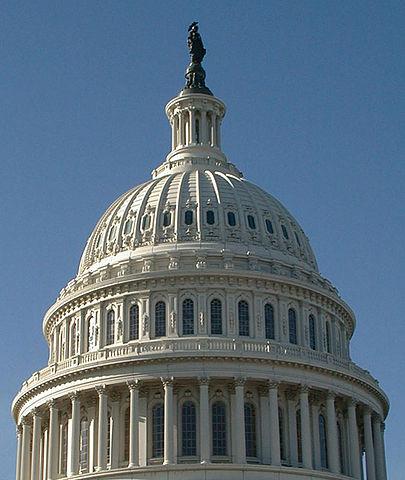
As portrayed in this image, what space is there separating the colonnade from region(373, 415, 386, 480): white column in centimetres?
54

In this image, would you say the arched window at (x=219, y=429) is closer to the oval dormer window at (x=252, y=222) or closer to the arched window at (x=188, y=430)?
the arched window at (x=188, y=430)

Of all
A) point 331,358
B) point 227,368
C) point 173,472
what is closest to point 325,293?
point 331,358

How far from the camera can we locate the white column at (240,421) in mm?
90562

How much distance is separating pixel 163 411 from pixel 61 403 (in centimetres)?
898

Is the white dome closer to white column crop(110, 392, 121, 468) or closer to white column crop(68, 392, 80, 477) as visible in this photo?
white column crop(110, 392, 121, 468)

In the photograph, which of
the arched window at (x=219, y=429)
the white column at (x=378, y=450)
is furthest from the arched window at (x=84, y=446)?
the white column at (x=378, y=450)

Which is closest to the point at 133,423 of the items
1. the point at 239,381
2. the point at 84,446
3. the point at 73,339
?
the point at 84,446

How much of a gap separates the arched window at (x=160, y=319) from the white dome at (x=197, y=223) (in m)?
4.74

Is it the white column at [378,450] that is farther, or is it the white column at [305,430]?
the white column at [378,450]

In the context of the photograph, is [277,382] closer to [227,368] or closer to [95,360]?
[227,368]

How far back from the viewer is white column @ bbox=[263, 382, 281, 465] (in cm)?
9169

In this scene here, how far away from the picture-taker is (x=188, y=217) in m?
104

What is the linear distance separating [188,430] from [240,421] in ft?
13.0

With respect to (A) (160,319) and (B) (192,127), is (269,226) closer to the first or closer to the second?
(A) (160,319)
